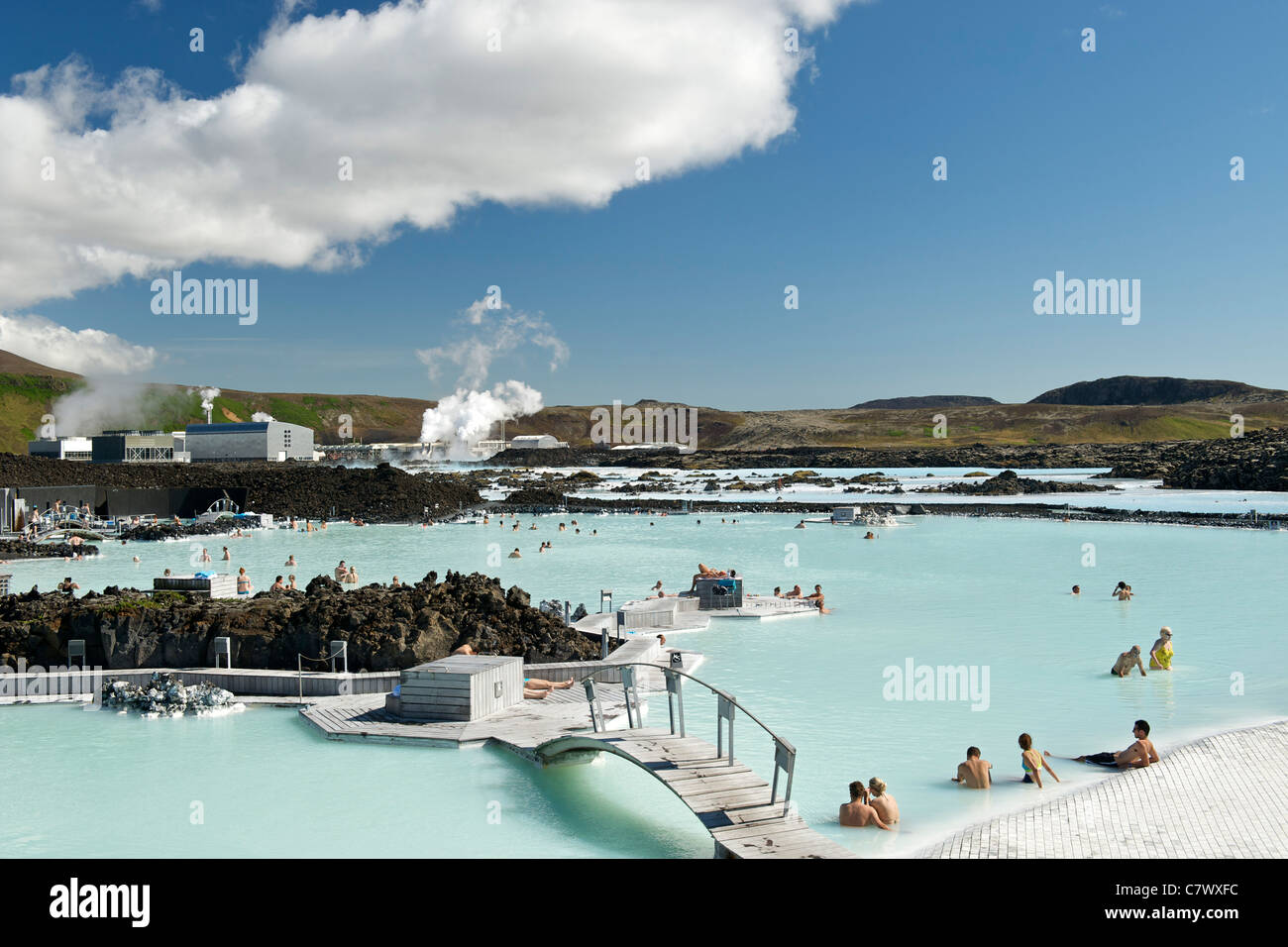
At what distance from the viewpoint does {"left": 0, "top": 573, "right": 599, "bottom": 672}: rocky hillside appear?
13141 mm

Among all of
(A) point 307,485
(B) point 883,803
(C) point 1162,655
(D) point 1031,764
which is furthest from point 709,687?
(A) point 307,485

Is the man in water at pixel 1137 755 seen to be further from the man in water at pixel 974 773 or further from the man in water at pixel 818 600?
the man in water at pixel 818 600

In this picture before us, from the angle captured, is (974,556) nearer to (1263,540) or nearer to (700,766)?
(1263,540)

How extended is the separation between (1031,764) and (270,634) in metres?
10.3

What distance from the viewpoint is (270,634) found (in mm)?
13430

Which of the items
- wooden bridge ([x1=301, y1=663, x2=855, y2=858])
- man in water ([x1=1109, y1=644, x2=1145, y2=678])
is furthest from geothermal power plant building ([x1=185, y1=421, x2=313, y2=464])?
man in water ([x1=1109, y1=644, x2=1145, y2=678])

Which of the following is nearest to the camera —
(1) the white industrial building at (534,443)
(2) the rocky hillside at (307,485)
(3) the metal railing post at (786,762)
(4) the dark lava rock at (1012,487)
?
(3) the metal railing post at (786,762)

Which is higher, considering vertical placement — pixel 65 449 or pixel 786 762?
pixel 65 449

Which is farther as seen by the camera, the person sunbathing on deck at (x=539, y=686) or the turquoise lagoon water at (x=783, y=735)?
the person sunbathing on deck at (x=539, y=686)

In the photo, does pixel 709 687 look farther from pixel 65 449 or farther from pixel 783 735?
pixel 65 449

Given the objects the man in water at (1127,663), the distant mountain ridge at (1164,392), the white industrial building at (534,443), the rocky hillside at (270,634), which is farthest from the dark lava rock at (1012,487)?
the distant mountain ridge at (1164,392)

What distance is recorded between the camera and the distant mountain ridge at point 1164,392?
17425cm

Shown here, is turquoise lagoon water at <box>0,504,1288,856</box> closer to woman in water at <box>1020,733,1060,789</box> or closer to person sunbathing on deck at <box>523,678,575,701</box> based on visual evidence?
woman in water at <box>1020,733,1060,789</box>

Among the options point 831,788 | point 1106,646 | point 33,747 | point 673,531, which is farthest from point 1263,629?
point 673,531
